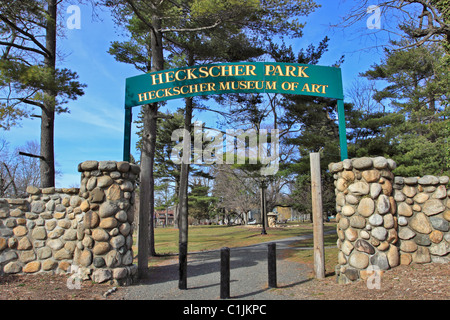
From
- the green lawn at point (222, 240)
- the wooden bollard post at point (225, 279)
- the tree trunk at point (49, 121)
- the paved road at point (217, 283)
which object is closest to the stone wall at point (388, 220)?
the paved road at point (217, 283)

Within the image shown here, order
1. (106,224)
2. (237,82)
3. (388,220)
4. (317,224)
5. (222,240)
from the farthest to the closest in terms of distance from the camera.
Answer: (222,240), (237,82), (317,224), (106,224), (388,220)

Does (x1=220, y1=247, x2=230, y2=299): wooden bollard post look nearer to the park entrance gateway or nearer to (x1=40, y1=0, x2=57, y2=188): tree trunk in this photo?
the park entrance gateway

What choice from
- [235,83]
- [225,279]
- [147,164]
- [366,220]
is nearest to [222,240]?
[147,164]

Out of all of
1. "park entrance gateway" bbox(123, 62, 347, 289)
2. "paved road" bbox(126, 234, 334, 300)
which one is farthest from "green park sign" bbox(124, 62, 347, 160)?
"paved road" bbox(126, 234, 334, 300)

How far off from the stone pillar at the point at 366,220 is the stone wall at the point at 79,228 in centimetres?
420

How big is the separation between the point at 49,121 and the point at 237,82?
5583 millimetres

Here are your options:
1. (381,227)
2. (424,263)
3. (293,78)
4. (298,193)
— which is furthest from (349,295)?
(298,193)

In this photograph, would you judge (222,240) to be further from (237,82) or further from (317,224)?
(237,82)

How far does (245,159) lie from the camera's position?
19.6 metres

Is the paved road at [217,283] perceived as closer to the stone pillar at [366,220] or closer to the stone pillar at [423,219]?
the stone pillar at [366,220]

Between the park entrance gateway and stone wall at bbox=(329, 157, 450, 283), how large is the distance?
1070mm

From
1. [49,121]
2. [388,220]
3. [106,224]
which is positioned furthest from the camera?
[49,121]

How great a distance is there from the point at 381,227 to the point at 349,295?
1.40m

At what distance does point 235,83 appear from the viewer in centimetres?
727
